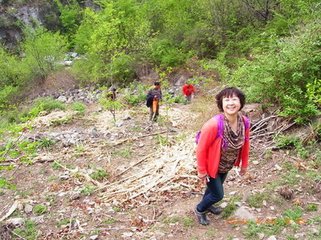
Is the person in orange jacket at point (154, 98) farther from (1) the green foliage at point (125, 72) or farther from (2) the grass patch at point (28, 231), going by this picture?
(1) the green foliage at point (125, 72)

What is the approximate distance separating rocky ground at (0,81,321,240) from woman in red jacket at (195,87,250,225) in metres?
0.69

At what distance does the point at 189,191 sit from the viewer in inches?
192

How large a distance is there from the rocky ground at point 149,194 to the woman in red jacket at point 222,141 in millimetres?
692

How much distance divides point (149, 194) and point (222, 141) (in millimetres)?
1838

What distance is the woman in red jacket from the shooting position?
340cm

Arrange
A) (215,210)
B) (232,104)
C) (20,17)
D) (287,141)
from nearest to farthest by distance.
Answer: (232,104) < (215,210) < (287,141) < (20,17)

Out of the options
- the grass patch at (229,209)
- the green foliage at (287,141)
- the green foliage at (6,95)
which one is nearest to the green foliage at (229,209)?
the grass patch at (229,209)

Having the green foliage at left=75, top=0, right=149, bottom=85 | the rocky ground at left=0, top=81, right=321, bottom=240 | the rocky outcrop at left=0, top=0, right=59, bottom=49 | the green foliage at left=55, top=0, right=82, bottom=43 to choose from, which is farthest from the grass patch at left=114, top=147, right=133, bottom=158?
the rocky outcrop at left=0, top=0, right=59, bottom=49

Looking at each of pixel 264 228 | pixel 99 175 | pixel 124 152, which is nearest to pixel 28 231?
pixel 99 175

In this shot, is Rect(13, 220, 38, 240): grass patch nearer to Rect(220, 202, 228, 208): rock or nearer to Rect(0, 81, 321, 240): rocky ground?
Rect(0, 81, 321, 240): rocky ground

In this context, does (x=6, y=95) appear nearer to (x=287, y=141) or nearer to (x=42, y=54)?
(x=42, y=54)

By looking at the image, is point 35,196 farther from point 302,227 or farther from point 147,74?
point 147,74

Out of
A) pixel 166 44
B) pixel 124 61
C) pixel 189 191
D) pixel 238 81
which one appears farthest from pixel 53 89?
pixel 189 191

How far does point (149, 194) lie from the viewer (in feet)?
16.2
